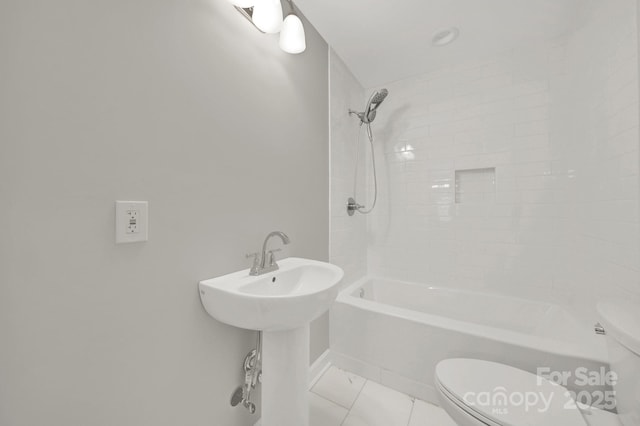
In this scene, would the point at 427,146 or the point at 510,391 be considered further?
the point at 427,146

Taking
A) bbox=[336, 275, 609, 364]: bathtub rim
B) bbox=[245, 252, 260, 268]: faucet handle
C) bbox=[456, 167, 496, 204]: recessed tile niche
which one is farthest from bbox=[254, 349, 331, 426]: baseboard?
bbox=[456, 167, 496, 204]: recessed tile niche

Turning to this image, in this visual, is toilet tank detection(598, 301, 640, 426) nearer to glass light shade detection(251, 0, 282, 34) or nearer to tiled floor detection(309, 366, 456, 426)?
tiled floor detection(309, 366, 456, 426)

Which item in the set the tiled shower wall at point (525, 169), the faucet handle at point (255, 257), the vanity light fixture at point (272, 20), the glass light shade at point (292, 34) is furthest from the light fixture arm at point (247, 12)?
the tiled shower wall at point (525, 169)

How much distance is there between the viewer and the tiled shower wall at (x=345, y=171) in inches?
67.7

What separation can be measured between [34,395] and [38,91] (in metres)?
0.68

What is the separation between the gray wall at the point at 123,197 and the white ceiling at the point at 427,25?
67 centimetres

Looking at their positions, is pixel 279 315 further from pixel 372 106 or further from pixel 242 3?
pixel 372 106

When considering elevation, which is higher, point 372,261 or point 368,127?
point 368,127

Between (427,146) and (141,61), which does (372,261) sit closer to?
(427,146)

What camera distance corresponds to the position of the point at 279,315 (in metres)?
0.73

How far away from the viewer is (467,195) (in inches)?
72.2

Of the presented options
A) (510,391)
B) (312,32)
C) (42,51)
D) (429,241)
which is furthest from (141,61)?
(429,241)

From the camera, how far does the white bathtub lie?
1042 mm

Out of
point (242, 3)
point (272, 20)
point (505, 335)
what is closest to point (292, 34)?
point (272, 20)
